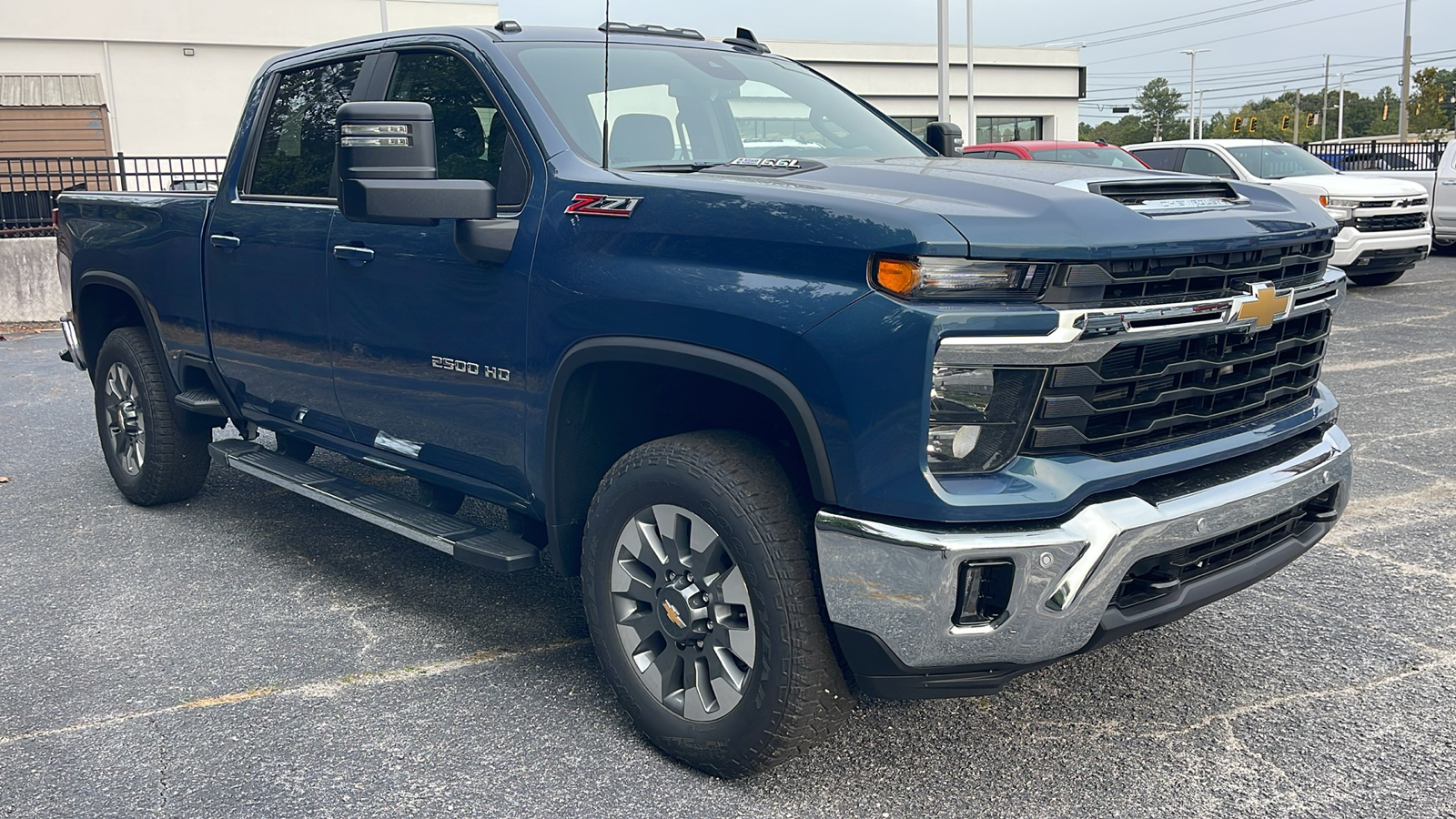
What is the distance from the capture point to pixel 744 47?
4.72 metres

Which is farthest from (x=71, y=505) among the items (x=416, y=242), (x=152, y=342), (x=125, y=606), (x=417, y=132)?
(x=417, y=132)

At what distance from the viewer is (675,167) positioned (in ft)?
11.8

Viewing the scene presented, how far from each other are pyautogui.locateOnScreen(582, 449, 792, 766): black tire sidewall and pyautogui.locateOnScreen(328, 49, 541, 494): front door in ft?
1.54

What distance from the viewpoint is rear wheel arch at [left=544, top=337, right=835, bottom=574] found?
3035 millimetres

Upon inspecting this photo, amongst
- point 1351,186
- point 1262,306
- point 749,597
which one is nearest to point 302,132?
point 749,597

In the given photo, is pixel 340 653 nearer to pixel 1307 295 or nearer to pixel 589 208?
pixel 589 208

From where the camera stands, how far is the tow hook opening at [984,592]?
2611 millimetres

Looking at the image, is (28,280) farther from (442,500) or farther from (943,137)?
(943,137)

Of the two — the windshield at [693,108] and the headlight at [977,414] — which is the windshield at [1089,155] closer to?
the windshield at [693,108]

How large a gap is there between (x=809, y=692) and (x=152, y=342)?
3.95 meters

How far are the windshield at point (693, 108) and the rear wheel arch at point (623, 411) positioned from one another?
633mm

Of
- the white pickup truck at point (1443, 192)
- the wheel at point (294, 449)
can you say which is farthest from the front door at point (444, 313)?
the white pickup truck at point (1443, 192)

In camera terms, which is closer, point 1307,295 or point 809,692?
point 809,692

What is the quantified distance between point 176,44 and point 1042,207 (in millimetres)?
31739
